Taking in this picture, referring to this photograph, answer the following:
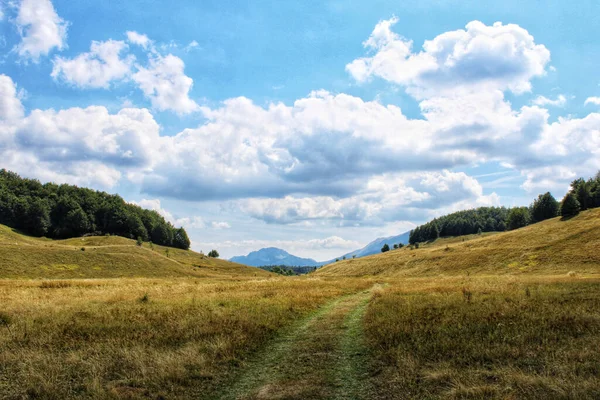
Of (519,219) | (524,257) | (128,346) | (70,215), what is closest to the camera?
(128,346)

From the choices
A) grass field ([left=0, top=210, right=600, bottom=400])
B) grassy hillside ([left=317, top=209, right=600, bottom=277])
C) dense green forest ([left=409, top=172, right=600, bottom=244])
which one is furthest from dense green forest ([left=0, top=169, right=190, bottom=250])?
grass field ([left=0, top=210, right=600, bottom=400])

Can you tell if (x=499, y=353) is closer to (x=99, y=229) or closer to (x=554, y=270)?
(x=554, y=270)

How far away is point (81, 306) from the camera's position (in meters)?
19.1

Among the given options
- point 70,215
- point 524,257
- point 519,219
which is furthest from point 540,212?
point 70,215

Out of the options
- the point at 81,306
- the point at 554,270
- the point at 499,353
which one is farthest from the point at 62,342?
the point at 554,270

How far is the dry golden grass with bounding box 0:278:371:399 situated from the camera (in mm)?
8672

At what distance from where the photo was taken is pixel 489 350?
10.1 m

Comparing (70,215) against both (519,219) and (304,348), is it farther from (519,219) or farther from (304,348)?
(519,219)

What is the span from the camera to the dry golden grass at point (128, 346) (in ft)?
28.5

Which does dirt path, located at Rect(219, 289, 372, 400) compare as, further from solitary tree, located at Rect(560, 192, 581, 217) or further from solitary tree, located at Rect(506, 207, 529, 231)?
solitary tree, located at Rect(506, 207, 529, 231)

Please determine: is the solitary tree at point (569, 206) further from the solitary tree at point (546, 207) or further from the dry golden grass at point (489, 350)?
the dry golden grass at point (489, 350)

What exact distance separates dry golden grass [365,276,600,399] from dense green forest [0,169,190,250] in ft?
550

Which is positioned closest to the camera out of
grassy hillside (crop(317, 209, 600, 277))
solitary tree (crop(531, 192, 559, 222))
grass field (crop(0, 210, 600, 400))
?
grass field (crop(0, 210, 600, 400))

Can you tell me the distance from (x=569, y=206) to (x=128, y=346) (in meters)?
111
